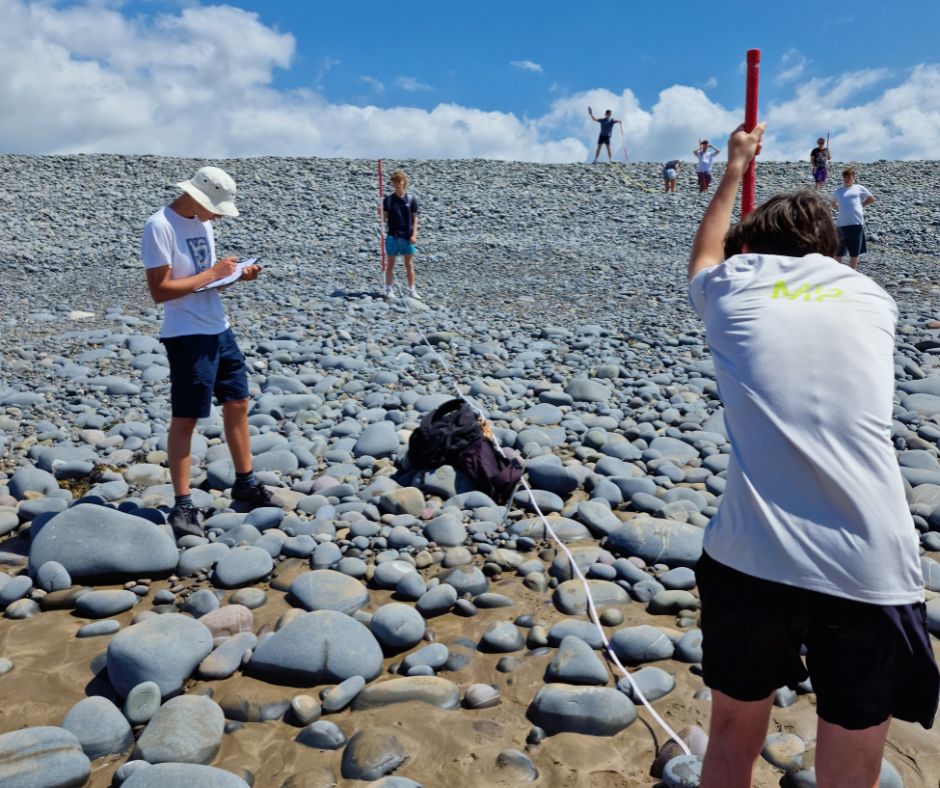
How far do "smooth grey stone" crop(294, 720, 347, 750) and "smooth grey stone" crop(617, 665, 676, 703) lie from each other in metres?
1.01

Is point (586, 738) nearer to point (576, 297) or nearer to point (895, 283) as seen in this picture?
point (576, 297)

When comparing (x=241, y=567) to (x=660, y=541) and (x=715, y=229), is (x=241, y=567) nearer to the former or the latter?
(x=660, y=541)

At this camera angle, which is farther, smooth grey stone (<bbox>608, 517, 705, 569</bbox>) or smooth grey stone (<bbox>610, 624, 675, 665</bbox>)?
smooth grey stone (<bbox>608, 517, 705, 569</bbox>)

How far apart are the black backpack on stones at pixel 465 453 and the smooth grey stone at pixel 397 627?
4.55 feet

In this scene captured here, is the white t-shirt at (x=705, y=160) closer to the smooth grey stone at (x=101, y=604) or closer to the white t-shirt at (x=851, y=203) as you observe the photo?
the white t-shirt at (x=851, y=203)

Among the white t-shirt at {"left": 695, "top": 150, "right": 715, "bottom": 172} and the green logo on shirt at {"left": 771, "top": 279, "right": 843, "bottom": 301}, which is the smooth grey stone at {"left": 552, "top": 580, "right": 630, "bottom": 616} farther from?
the white t-shirt at {"left": 695, "top": 150, "right": 715, "bottom": 172}

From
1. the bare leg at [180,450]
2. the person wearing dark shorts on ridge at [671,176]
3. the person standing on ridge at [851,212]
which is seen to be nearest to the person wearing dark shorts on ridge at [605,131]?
the person wearing dark shorts on ridge at [671,176]

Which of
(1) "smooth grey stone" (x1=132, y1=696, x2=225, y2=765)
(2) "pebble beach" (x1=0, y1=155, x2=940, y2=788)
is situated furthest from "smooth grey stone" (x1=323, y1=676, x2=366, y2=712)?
(1) "smooth grey stone" (x1=132, y1=696, x2=225, y2=765)

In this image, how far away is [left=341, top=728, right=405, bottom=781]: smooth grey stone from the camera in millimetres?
2170

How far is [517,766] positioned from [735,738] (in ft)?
3.00

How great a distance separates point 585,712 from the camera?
7.82 feet

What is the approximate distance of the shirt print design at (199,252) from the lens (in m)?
3.49

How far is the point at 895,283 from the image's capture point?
1106cm

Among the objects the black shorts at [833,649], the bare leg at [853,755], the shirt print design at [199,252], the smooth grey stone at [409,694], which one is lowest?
the smooth grey stone at [409,694]
